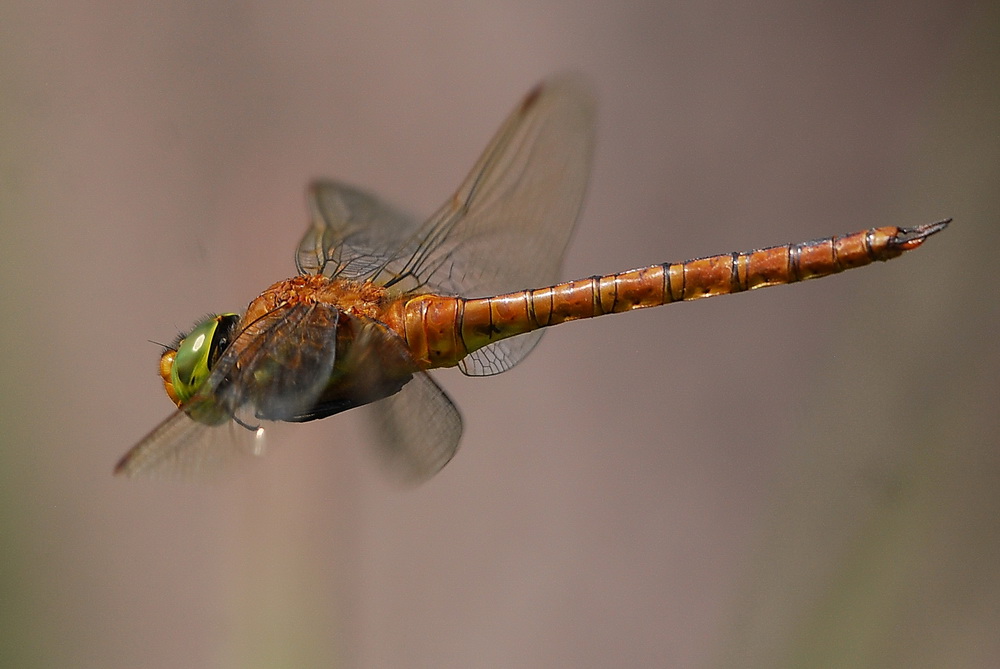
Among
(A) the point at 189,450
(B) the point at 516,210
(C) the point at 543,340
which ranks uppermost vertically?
(B) the point at 516,210

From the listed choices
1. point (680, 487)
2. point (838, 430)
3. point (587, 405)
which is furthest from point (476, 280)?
point (680, 487)

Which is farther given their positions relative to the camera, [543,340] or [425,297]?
[543,340]

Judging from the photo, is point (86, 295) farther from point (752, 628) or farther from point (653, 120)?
point (752, 628)

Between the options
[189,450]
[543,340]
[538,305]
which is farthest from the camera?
[543,340]

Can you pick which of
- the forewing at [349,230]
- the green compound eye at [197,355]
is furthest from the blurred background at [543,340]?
the green compound eye at [197,355]

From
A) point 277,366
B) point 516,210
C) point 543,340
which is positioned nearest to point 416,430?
point 277,366

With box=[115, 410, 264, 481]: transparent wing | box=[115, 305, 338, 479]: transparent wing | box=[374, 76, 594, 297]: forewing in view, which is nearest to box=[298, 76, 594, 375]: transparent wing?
box=[374, 76, 594, 297]: forewing

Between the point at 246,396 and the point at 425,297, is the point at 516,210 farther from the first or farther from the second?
the point at 246,396
